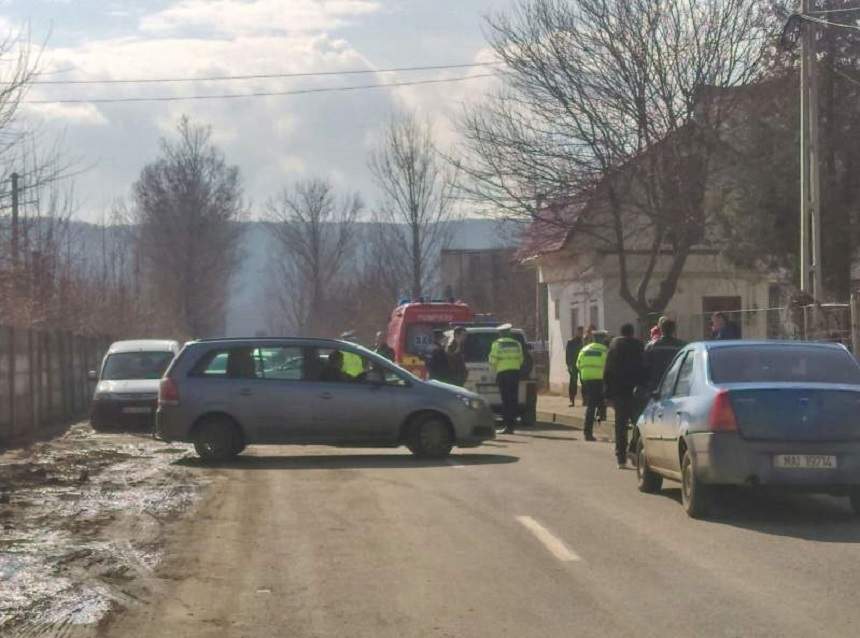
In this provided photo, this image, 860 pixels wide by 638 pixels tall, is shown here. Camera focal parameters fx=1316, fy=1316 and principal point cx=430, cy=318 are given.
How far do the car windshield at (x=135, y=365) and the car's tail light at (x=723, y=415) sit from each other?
1734cm

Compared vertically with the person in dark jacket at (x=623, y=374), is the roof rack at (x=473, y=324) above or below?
above

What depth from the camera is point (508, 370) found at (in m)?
23.3

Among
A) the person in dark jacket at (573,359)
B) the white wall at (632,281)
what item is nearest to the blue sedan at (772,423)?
the person in dark jacket at (573,359)

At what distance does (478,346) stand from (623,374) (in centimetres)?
967

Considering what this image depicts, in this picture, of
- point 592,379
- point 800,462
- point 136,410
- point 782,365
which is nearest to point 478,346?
point 592,379

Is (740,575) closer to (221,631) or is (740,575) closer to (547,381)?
(221,631)

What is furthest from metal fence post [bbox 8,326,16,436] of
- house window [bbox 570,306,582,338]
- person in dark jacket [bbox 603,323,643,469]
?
house window [bbox 570,306,582,338]

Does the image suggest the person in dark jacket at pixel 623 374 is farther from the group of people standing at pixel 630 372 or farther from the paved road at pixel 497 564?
the paved road at pixel 497 564

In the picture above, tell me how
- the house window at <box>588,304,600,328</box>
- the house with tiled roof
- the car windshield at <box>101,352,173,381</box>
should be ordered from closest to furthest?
the car windshield at <box>101,352,173,381</box> → the house with tiled roof → the house window at <box>588,304,600,328</box>

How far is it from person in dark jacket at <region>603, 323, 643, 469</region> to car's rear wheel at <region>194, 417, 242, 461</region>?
5.06 meters

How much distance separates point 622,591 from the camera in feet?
27.0

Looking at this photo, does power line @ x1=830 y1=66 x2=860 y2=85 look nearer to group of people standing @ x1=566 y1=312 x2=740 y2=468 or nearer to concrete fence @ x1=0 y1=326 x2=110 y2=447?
group of people standing @ x1=566 y1=312 x2=740 y2=468

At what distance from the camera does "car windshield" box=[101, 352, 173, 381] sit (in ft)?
87.5

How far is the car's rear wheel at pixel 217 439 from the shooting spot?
17.6 m
